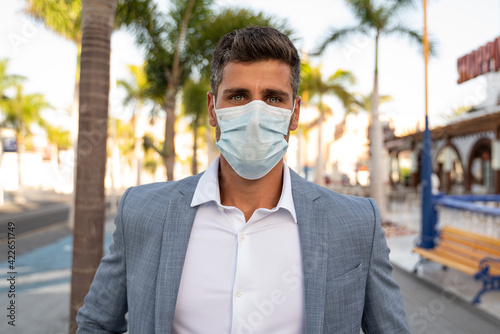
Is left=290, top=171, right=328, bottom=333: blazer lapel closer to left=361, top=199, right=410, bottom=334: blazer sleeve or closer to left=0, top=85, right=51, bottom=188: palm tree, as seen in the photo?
left=361, top=199, right=410, bottom=334: blazer sleeve

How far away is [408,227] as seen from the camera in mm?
13305

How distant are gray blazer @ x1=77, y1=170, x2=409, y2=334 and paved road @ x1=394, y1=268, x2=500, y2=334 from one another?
3.78m

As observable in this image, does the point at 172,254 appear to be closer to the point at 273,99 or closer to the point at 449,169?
the point at 273,99

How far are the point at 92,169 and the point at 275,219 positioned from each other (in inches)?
85.0

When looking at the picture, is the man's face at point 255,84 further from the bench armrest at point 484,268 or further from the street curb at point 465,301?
the bench armrest at point 484,268

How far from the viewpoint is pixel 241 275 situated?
1.54m

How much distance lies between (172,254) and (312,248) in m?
0.56

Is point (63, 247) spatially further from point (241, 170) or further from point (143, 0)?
point (241, 170)

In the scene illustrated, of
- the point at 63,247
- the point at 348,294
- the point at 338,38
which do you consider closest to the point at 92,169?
the point at 348,294

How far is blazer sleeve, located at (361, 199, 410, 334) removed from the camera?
157 cm

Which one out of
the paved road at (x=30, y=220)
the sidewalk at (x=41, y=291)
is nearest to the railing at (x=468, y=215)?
the sidewalk at (x=41, y=291)

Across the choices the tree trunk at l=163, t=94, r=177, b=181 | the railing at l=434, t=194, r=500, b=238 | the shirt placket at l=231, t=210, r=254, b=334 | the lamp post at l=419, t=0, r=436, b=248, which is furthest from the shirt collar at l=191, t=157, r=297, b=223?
the tree trunk at l=163, t=94, r=177, b=181

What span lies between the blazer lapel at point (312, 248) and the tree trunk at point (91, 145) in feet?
7.04

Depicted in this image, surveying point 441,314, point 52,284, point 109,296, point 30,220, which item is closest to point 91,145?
point 109,296
